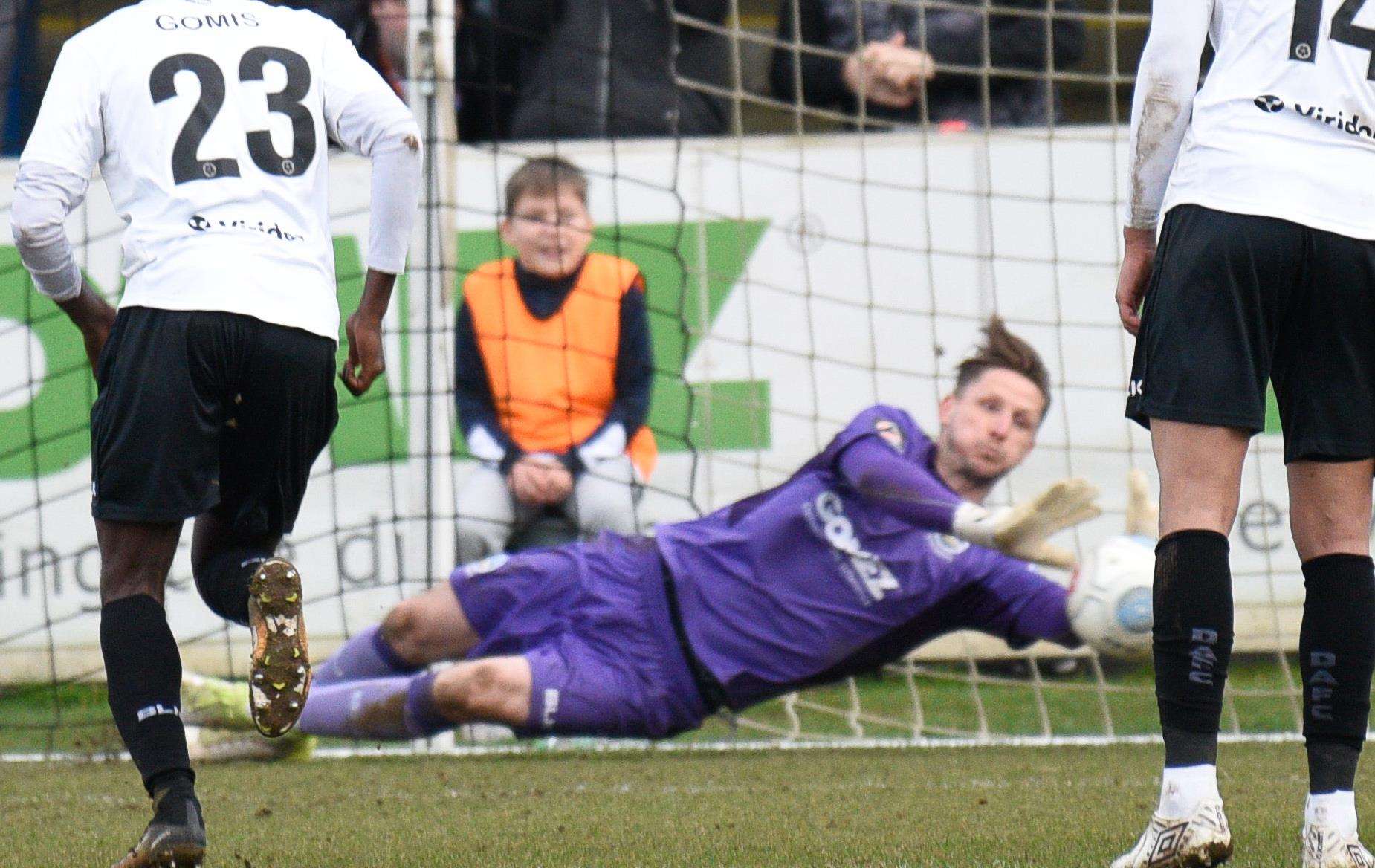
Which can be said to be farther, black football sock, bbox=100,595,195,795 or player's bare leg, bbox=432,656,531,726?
player's bare leg, bbox=432,656,531,726

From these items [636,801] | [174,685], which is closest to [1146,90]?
[174,685]

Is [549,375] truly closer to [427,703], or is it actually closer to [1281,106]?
[427,703]

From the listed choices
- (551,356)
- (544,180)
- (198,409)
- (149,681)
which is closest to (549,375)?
(551,356)

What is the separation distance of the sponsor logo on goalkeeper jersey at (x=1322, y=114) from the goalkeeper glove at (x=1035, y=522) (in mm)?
2217

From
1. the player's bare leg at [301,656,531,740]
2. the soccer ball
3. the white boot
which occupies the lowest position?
the player's bare leg at [301,656,531,740]

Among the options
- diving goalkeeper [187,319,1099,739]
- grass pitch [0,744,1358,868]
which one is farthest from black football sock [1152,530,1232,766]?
diving goalkeeper [187,319,1099,739]

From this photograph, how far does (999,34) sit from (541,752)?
10.9 feet

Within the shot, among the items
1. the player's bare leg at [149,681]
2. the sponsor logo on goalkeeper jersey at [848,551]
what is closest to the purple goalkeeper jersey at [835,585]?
the sponsor logo on goalkeeper jersey at [848,551]

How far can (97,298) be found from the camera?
129 inches

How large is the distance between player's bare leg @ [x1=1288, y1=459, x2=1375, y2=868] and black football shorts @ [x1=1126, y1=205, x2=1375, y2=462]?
76 mm

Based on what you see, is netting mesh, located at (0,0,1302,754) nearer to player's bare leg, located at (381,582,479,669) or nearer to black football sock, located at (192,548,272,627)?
player's bare leg, located at (381,582,479,669)

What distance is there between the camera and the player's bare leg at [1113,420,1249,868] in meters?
2.60

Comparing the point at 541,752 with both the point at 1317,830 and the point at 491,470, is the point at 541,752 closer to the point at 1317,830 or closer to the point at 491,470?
the point at 491,470

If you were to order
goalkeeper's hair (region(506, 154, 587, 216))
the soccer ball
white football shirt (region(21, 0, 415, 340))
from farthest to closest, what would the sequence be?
goalkeeper's hair (region(506, 154, 587, 216)) < the soccer ball < white football shirt (region(21, 0, 415, 340))
